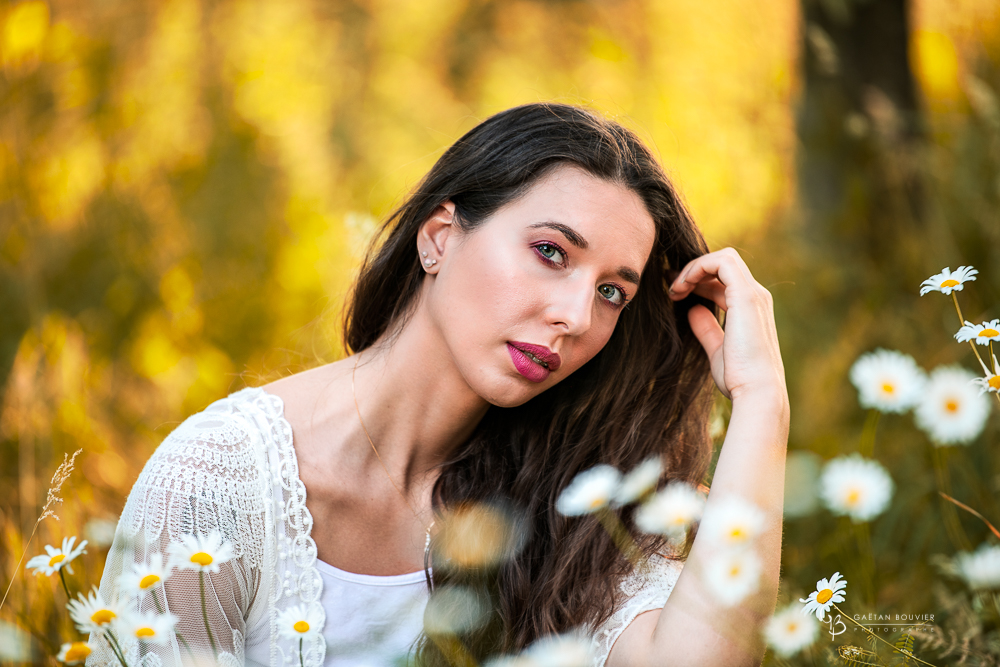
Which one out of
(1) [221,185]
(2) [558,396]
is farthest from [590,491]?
(1) [221,185]

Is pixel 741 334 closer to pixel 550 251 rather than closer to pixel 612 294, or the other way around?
pixel 612 294

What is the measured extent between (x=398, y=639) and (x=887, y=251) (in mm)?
2944

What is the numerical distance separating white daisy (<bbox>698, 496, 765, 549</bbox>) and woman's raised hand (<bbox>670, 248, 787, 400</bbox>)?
0.28 metres

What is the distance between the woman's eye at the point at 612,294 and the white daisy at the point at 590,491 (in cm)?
38

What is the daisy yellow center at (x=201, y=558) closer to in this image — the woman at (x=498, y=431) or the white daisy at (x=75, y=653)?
the white daisy at (x=75, y=653)

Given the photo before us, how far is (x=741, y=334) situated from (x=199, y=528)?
1.17 m

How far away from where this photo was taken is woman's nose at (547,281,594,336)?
1.55 m

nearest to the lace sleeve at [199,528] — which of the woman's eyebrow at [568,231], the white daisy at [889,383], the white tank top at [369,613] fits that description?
the white tank top at [369,613]

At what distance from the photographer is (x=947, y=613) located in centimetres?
183

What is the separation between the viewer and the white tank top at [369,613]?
1.65 meters

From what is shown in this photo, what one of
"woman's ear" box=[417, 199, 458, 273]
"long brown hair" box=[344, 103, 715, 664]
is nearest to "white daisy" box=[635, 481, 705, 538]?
"long brown hair" box=[344, 103, 715, 664]

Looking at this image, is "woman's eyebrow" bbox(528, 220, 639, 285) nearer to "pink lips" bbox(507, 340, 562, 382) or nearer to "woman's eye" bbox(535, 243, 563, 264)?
"woman's eye" bbox(535, 243, 563, 264)

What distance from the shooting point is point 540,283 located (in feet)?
5.11

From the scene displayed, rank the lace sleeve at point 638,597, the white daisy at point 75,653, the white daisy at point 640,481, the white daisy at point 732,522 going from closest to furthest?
the white daisy at point 75,653
the white daisy at point 732,522
the white daisy at point 640,481
the lace sleeve at point 638,597
